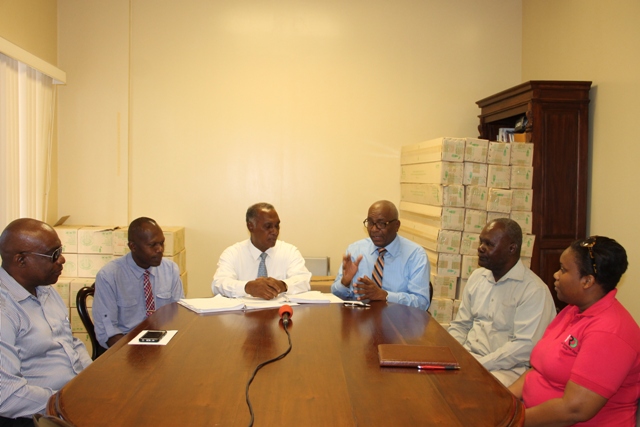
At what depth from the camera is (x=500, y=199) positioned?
164 inches

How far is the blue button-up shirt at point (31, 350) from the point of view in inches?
75.6

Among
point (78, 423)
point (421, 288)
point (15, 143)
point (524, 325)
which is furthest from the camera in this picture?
point (15, 143)

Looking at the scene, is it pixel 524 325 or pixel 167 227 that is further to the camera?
pixel 167 227

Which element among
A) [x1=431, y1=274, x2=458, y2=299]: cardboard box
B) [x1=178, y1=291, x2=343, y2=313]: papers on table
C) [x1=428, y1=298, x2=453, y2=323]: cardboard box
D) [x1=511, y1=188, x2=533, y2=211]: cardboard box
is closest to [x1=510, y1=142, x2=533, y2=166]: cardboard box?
[x1=511, y1=188, x2=533, y2=211]: cardboard box

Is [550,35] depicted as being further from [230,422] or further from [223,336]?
[230,422]

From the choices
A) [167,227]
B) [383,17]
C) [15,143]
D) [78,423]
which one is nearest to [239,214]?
[167,227]

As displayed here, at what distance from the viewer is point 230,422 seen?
147 cm

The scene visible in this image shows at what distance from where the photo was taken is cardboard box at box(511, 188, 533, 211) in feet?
13.8

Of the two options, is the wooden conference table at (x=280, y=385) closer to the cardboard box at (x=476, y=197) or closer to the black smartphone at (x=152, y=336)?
the black smartphone at (x=152, y=336)

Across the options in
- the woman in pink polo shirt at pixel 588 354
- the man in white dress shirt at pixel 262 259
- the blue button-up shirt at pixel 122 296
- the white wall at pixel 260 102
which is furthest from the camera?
the white wall at pixel 260 102

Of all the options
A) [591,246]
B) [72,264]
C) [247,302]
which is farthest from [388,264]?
[72,264]

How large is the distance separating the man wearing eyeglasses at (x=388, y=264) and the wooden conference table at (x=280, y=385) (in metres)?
0.80

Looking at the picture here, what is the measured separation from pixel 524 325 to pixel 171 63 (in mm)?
4065

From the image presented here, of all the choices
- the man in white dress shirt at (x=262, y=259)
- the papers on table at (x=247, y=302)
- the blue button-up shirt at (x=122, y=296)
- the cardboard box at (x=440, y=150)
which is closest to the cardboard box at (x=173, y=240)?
the man in white dress shirt at (x=262, y=259)
